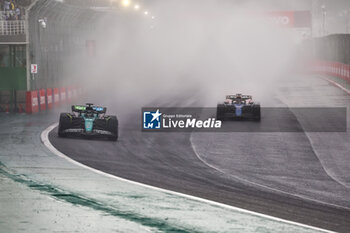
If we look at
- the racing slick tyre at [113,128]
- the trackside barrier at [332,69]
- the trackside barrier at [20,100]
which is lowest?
the racing slick tyre at [113,128]

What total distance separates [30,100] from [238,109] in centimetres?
1092

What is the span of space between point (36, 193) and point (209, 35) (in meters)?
67.0

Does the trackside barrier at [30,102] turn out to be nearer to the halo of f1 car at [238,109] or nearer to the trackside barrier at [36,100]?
the trackside barrier at [36,100]

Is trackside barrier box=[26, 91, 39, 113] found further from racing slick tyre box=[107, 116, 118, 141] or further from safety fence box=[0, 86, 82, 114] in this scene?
racing slick tyre box=[107, 116, 118, 141]

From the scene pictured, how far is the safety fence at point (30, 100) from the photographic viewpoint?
99.7 ft

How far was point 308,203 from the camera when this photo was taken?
12.0m

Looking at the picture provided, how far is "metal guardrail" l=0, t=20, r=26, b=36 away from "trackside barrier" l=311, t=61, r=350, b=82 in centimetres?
2215

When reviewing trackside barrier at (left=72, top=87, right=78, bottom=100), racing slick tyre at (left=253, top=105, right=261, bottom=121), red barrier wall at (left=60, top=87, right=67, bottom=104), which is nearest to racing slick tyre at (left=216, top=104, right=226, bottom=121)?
racing slick tyre at (left=253, top=105, right=261, bottom=121)

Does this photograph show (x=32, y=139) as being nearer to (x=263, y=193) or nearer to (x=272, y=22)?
(x=263, y=193)

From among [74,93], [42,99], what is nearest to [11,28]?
[42,99]

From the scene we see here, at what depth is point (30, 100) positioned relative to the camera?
99.2 ft

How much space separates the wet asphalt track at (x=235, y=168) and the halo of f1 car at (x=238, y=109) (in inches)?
117

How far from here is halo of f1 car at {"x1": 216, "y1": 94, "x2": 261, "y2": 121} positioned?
24.5 m

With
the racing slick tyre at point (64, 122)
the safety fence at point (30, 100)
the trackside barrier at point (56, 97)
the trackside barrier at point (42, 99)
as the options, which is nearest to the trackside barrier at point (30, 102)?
the safety fence at point (30, 100)
